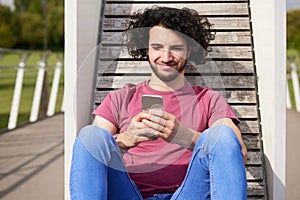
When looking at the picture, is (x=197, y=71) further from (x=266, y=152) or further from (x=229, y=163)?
(x=229, y=163)

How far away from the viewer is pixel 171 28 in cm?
258

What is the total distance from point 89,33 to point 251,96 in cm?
94

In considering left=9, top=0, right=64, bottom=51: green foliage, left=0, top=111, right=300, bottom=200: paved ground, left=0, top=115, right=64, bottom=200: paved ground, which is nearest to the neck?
left=0, top=111, right=300, bottom=200: paved ground

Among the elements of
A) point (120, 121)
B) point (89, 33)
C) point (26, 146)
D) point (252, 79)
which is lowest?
point (26, 146)

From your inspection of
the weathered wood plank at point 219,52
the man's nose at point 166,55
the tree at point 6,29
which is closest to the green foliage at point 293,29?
the tree at point 6,29

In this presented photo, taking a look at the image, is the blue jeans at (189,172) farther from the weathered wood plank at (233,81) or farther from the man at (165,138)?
the weathered wood plank at (233,81)

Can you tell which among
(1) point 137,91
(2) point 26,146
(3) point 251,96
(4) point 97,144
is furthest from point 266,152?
(2) point 26,146

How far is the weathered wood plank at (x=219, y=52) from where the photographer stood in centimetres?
317

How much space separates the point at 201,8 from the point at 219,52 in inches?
12.1

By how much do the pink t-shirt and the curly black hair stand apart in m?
0.22

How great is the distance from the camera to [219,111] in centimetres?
254

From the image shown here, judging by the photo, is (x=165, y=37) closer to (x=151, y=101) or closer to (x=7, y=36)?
(x=151, y=101)

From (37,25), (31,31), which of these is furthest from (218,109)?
(37,25)

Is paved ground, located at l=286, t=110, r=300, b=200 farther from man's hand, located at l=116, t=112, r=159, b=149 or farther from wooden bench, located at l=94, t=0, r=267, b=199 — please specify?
man's hand, located at l=116, t=112, r=159, b=149
